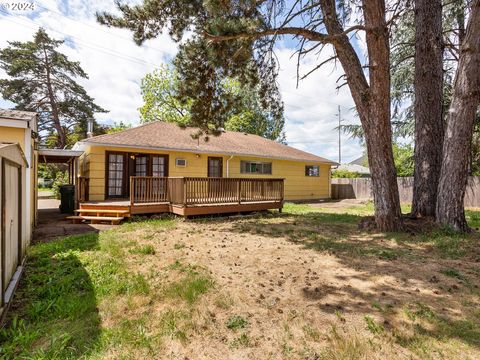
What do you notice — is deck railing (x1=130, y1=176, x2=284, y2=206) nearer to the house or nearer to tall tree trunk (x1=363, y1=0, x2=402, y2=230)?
the house

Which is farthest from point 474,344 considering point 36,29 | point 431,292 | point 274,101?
point 36,29

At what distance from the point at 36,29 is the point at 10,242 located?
102ft

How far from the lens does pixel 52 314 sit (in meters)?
3.06

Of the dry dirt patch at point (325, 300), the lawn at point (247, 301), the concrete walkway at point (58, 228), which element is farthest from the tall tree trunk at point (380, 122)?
the concrete walkway at point (58, 228)

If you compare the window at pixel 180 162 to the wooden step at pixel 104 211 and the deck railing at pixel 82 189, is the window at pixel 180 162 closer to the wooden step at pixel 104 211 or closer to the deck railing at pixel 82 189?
the deck railing at pixel 82 189

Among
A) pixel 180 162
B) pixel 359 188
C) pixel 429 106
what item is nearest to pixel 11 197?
pixel 429 106

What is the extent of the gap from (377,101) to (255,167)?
9.66 m

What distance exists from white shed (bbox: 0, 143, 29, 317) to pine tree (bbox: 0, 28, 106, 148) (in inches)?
1131

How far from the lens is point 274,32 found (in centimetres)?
681

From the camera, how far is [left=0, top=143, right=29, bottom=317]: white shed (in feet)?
9.35

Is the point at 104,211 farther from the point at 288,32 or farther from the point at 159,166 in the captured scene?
the point at 288,32

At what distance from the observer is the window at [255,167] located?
1554 cm

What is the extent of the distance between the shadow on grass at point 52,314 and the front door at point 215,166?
9.78 metres

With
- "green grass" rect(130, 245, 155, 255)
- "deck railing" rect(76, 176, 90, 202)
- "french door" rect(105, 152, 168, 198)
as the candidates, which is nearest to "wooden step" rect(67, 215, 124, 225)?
"deck railing" rect(76, 176, 90, 202)
